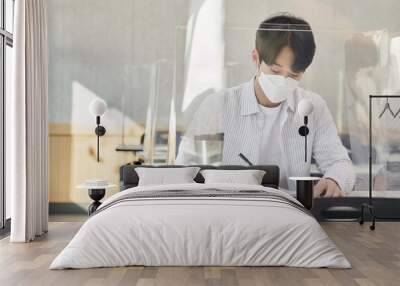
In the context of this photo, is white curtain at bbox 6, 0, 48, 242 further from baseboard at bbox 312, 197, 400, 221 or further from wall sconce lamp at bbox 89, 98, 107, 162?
baseboard at bbox 312, 197, 400, 221

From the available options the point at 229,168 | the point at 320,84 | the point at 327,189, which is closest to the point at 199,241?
the point at 229,168

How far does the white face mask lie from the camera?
727 centimetres

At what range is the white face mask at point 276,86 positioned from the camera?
727 cm

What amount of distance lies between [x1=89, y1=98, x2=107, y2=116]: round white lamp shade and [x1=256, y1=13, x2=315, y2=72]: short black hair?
202 centimetres

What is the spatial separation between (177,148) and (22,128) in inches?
82.1

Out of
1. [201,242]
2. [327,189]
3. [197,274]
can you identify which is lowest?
[197,274]

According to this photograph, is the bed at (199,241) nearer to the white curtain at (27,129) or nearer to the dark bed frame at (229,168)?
the white curtain at (27,129)

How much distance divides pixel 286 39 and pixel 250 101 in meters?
0.90

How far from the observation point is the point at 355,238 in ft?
19.8

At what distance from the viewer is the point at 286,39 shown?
7316mm

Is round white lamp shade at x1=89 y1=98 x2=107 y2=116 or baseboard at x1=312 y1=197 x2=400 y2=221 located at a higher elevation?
round white lamp shade at x1=89 y1=98 x2=107 y2=116

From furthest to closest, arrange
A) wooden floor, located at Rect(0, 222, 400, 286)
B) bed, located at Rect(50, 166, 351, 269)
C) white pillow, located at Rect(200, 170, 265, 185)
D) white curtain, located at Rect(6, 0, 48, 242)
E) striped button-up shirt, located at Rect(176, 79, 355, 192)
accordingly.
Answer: striped button-up shirt, located at Rect(176, 79, 355, 192), white pillow, located at Rect(200, 170, 265, 185), white curtain, located at Rect(6, 0, 48, 242), bed, located at Rect(50, 166, 351, 269), wooden floor, located at Rect(0, 222, 400, 286)

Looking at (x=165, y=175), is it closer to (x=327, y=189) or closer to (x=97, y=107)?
(x=97, y=107)

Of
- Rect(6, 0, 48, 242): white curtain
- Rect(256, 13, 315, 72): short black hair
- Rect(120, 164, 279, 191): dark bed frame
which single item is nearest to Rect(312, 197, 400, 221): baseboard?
Rect(120, 164, 279, 191): dark bed frame
